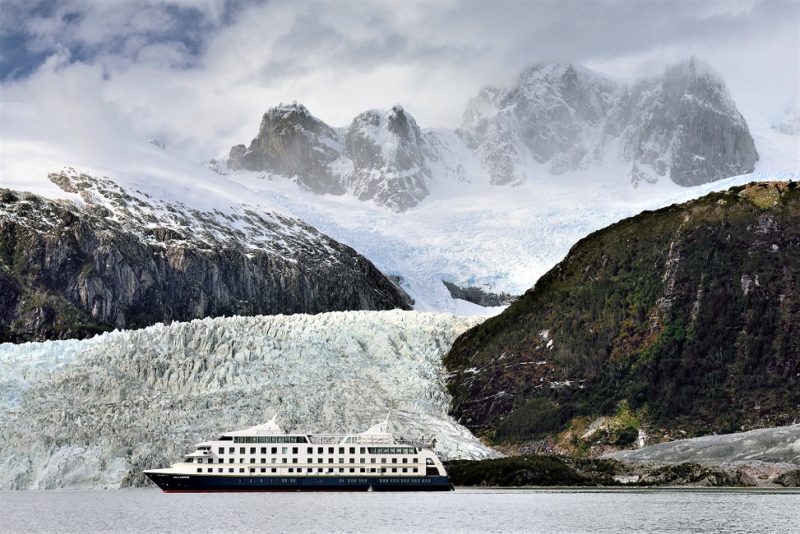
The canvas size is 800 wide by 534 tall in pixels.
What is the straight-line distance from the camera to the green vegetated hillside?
6540 inches

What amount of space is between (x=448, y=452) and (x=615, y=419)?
87.7 ft

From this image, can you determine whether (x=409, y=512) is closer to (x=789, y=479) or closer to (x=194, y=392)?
(x=789, y=479)

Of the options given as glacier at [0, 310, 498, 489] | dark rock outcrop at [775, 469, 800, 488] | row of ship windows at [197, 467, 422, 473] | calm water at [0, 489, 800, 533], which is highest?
glacier at [0, 310, 498, 489]

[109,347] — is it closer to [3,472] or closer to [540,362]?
[3,472]

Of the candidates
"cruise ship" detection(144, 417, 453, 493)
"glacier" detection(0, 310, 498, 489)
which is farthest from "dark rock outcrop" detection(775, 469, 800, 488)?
"cruise ship" detection(144, 417, 453, 493)

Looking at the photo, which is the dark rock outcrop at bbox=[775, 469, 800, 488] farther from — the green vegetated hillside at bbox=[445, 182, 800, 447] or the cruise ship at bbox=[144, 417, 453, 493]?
the cruise ship at bbox=[144, 417, 453, 493]

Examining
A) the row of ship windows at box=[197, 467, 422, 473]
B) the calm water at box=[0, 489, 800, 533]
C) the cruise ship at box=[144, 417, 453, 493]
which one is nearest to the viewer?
the calm water at box=[0, 489, 800, 533]

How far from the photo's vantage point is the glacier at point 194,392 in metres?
143

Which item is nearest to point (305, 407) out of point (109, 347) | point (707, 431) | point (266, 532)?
point (109, 347)

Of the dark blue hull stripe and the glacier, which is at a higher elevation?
the glacier

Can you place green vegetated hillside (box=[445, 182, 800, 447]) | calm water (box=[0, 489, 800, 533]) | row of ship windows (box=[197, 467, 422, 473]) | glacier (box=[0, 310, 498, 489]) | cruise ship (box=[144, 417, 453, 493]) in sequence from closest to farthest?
calm water (box=[0, 489, 800, 533]), cruise ship (box=[144, 417, 453, 493]), row of ship windows (box=[197, 467, 422, 473]), glacier (box=[0, 310, 498, 489]), green vegetated hillside (box=[445, 182, 800, 447])

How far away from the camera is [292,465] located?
13288 cm

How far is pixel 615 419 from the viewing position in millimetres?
167500

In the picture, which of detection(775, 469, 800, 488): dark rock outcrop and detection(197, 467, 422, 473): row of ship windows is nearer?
detection(197, 467, 422, 473): row of ship windows
